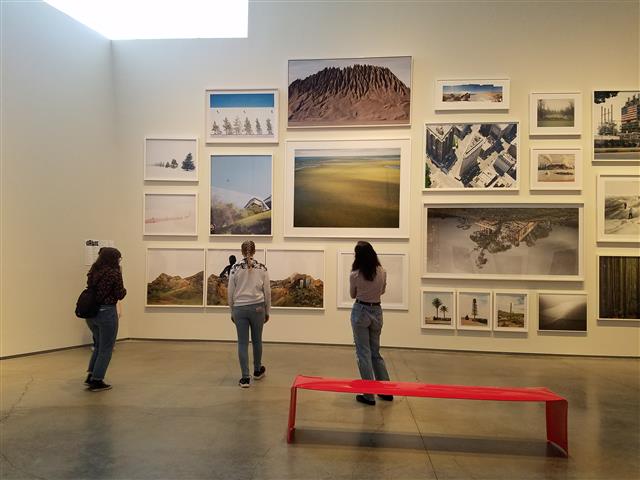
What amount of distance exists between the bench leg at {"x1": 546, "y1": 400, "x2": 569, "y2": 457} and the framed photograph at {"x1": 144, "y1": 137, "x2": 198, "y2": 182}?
719cm

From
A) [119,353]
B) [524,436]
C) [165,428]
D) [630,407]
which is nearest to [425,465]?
[524,436]

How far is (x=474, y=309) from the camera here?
805 centimetres

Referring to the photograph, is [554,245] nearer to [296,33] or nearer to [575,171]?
[575,171]

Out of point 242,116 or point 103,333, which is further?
point 242,116

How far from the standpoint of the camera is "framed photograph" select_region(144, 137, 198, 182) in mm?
8656

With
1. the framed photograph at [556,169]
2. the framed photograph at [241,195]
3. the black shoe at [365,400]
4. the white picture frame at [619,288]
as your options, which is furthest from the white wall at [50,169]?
the white picture frame at [619,288]

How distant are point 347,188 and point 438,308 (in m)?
2.91

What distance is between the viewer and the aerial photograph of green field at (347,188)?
27.1ft

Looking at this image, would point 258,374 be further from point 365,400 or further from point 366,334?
point 366,334

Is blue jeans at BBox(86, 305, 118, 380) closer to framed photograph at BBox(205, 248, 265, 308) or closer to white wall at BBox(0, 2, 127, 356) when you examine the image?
white wall at BBox(0, 2, 127, 356)

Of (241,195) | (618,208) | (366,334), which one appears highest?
(241,195)

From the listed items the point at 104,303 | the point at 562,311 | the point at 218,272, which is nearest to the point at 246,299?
the point at 104,303

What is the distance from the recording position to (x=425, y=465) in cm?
361

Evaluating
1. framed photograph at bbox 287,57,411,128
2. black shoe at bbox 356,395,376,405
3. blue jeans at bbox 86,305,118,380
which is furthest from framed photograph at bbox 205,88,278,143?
black shoe at bbox 356,395,376,405
